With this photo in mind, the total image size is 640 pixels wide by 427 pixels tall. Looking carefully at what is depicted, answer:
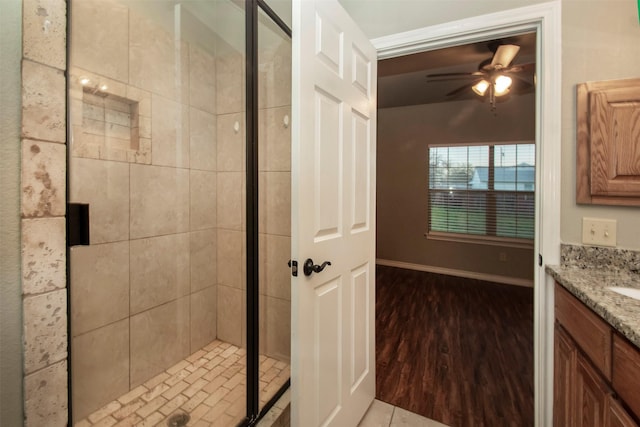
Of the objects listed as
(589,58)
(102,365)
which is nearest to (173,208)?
(102,365)

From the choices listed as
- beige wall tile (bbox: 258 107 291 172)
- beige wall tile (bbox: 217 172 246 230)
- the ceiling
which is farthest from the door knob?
the ceiling

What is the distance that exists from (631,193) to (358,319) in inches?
52.0

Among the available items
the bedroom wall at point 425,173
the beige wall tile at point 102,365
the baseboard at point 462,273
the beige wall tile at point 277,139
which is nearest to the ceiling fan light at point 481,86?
the bedroom wall at point 425,173

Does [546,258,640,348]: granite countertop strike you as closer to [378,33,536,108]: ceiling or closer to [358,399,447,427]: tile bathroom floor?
[358,399,447,427]: tile bathroom floor

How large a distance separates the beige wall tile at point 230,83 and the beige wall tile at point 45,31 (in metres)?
1.19

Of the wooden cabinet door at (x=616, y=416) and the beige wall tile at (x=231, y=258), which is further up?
the beige wall tile at (x=231, y=258)

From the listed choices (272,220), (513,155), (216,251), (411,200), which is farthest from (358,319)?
(513,155)

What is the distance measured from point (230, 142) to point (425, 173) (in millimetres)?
3644

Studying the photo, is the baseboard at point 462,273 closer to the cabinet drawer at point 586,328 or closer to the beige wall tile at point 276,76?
the cabinet drawer at point 586,328

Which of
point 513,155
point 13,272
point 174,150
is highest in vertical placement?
point 513,155

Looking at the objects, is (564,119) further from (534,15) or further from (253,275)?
(253,275)

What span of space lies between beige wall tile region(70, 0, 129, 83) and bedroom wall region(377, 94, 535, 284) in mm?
4055

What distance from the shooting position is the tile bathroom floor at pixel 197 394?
1460mm

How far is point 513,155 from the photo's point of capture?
4.11m
